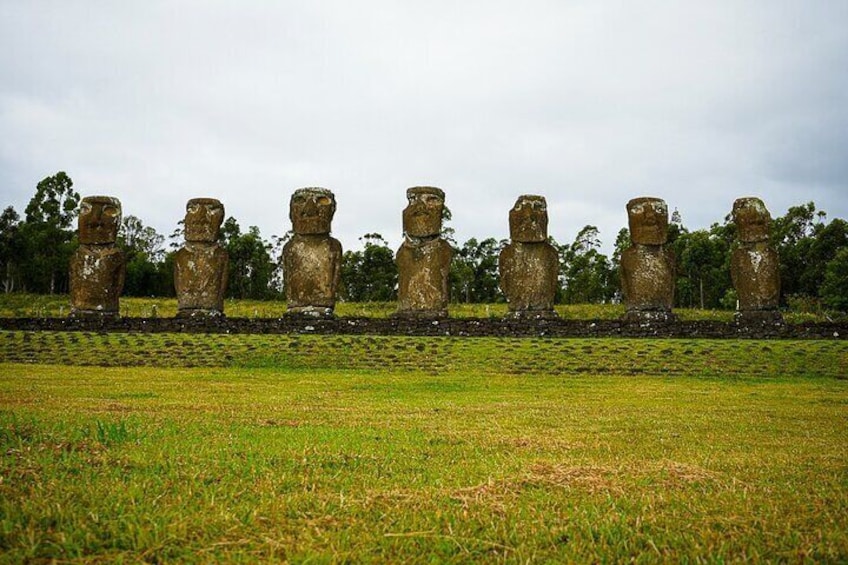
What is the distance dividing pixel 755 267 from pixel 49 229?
137ft

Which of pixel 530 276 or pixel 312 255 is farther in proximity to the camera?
pixel 312 255

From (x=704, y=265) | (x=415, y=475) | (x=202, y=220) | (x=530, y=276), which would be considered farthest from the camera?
(x=704, y=265)

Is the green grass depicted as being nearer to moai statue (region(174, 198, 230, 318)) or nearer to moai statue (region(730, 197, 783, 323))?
moai statue (region(730, 197, 783, 323))

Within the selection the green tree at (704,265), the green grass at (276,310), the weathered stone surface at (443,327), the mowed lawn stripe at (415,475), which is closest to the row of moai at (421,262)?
the weathered stone surface at (443,327)

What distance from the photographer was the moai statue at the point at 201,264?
22125 mm

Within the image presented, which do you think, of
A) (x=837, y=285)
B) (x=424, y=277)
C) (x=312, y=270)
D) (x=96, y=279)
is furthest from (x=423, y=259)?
(x=837, y=285)

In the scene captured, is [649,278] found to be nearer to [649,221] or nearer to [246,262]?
[649,221]

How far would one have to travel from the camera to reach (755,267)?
2188cm

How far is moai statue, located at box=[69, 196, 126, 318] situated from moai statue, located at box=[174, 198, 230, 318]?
186 cm

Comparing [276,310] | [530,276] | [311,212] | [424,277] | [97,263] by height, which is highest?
[311,212]

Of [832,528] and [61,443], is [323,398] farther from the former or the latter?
[832,528]

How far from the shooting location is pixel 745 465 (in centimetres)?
504

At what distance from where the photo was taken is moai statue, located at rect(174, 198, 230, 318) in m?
22.1

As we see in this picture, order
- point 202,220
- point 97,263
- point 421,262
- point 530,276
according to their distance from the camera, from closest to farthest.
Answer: point 421,262
point 530,276
point 97,263
point 202,220
